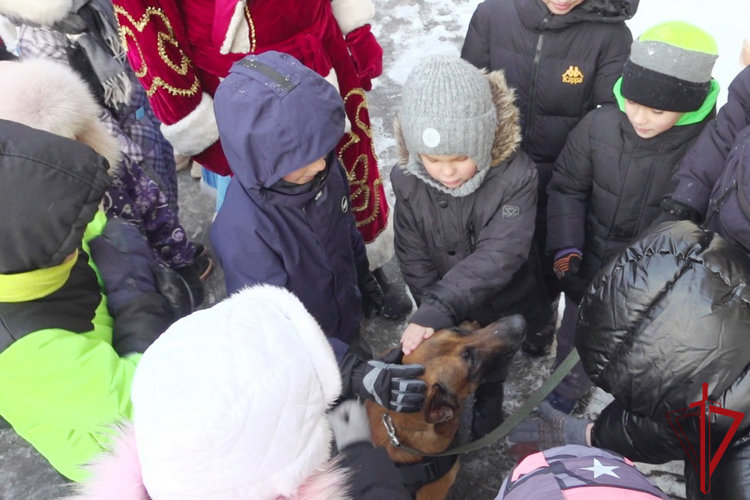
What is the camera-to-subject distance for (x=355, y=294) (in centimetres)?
251

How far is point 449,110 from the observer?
6.12 ft

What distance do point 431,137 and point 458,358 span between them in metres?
0.84

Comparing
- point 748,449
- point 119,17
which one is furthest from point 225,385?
point 119,17

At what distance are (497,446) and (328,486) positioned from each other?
A: 5.21ft

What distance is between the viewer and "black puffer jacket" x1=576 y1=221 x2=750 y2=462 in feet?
4.25

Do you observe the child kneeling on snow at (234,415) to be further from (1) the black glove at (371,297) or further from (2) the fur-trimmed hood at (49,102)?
(1) the black glove at (371,297)

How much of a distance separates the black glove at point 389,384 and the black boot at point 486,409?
2.68ft

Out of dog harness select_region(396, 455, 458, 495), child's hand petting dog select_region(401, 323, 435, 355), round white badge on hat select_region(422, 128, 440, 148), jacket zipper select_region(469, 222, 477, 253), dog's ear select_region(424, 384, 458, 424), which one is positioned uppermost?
round white badge on hat select_region(422, 128, 440, 148)

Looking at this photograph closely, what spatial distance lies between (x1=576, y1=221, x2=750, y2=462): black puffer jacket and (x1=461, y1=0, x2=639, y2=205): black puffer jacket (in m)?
1.31

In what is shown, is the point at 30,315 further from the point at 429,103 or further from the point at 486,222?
the point at 486,222

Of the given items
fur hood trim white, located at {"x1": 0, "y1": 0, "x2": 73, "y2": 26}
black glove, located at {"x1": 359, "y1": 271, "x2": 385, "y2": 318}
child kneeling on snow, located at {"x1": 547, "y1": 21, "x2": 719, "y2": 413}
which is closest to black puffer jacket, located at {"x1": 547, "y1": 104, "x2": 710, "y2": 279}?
child kneeling on snow, located at {"x1": 547, "y1": 21, "x2": 719, "y2": 413}

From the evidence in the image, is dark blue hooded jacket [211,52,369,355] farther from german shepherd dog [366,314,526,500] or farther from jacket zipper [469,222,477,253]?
jacket zipper [469,222,477,253]

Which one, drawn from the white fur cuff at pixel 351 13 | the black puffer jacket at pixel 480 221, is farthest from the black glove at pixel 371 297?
the white fur cuff at pixel 351 13

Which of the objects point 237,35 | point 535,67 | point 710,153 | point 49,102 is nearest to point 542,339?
point 710,153
